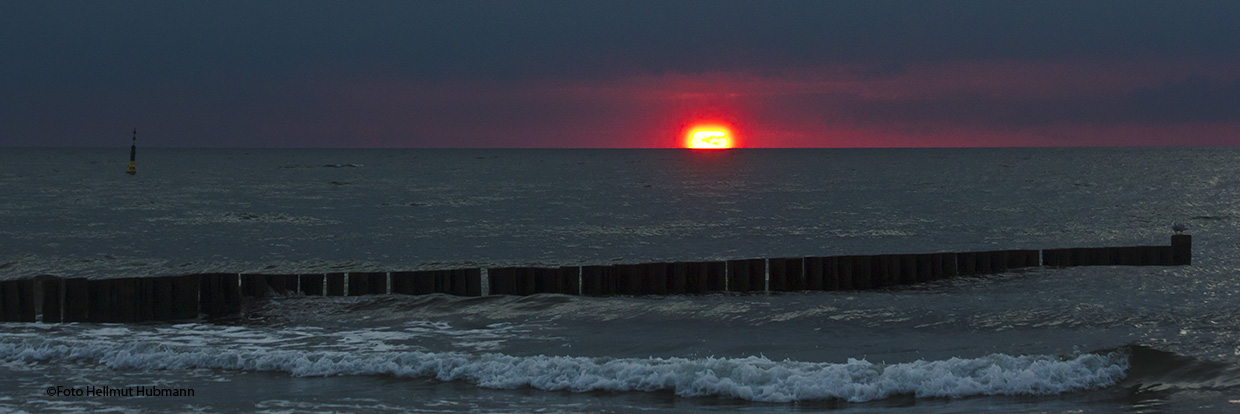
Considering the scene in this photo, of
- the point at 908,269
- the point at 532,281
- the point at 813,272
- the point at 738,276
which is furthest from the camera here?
the point at 908,269

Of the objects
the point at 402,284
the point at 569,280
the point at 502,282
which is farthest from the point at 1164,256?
the point at 402,284

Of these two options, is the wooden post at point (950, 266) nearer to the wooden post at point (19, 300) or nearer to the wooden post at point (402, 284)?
the wooden post at point (402, 284)

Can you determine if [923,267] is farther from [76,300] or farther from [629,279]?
[76,300]

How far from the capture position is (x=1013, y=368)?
11.4m

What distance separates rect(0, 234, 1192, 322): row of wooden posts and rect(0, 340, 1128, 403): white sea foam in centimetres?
287

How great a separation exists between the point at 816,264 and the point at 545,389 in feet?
30.8

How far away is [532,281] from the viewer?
60.0 feet

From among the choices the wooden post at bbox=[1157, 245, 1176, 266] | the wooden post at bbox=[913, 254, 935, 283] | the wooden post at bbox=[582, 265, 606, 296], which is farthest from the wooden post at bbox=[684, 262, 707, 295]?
the wooden post at bbox=[1157, 245, 1176, 266]

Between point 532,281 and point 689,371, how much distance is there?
735 cm

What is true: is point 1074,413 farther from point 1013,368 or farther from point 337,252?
point 337,252

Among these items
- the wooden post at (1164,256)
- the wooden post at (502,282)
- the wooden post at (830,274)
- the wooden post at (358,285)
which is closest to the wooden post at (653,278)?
the wooden post at (502,282)

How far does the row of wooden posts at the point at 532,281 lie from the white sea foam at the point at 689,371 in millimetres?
2870

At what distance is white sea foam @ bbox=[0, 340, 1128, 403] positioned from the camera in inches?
429

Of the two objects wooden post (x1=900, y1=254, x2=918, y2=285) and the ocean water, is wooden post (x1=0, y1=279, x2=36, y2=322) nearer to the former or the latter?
the ocean water
